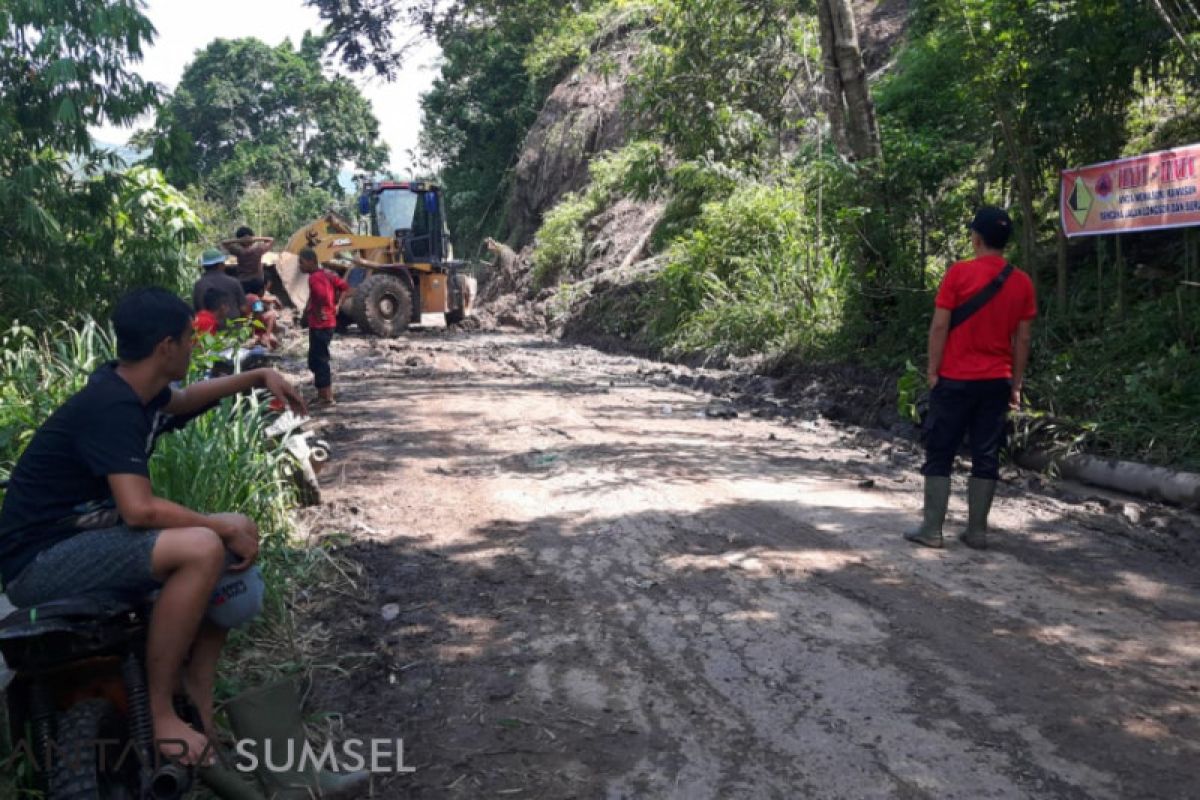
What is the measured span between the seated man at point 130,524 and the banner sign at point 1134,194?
7528mm

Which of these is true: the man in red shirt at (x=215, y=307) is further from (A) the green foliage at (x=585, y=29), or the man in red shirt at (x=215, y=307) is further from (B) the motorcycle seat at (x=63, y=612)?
(A) the green foliage at (x=585, y=29)

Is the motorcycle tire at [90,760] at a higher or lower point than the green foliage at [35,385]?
lower

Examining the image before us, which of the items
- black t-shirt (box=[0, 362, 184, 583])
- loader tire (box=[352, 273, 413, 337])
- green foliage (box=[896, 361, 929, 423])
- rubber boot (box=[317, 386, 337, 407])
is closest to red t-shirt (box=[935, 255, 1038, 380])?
green foliage (box=[896, 361, 929, 423])

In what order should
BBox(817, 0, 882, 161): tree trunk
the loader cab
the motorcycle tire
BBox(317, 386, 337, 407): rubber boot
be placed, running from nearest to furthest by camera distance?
the motorcycle tire → BBox(317, 386, 337, 407): rubber boot → BBox(817, 0, 882, 161): tree trunk → the loader cab

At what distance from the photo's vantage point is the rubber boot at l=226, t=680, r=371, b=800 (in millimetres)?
3248

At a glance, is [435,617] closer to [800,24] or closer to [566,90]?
[800,24]

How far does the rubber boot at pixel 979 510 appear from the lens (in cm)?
592

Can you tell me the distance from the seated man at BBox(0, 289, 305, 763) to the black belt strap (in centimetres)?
429

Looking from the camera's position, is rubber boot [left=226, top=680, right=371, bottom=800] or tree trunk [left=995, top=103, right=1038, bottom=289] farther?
tree trunk [left=995, top=103, right=1038, bottom=289]

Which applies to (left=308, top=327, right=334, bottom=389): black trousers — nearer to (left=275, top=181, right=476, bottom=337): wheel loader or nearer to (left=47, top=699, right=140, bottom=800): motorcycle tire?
(left=47, top=699, right=140, bottom=800): motorcycle tire

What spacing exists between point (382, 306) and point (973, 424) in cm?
1681

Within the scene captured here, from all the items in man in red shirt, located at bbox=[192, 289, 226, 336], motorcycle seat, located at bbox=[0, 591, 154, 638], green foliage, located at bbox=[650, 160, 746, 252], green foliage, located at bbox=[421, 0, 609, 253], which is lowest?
motorcycle seat, located at bbox=[0, 591, 154, 638]

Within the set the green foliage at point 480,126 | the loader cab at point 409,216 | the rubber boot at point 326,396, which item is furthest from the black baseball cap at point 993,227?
the green foliage at point 480,126

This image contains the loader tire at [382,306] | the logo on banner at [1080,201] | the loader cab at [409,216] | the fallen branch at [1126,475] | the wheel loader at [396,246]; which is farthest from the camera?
the loader cab at [409,216]
